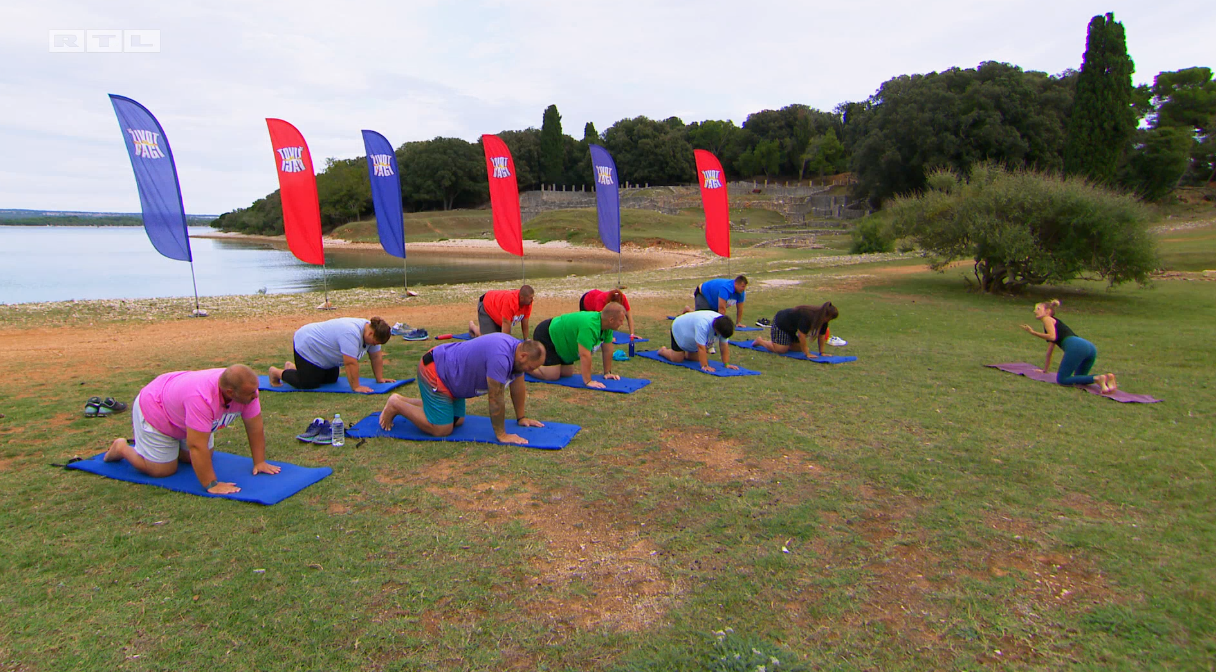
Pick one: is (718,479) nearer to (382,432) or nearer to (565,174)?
(382,432)

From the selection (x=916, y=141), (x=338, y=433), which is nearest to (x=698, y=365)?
(x=338, y=433)

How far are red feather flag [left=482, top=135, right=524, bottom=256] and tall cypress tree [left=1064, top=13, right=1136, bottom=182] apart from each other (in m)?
40.4

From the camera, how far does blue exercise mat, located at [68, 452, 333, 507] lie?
512cm

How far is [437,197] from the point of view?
299 ft

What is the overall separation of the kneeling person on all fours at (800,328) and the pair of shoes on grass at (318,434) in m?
7.82

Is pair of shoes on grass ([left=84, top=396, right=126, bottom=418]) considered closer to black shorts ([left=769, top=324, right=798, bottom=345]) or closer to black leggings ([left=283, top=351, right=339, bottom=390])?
black leggings ([left=283, top=351, right=339, bottom=390])

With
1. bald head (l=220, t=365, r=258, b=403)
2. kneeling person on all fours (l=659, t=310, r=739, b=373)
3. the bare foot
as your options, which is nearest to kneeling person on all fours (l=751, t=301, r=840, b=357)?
kneeling person on all fours (l=659, t=310, r=739, b=373)

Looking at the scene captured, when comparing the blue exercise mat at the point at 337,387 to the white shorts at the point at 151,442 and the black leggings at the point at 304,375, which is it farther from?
the white shorts at the point at 151,442

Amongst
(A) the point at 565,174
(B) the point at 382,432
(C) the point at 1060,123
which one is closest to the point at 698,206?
(A) the point at 565,174

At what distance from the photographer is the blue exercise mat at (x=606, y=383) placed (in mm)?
8624

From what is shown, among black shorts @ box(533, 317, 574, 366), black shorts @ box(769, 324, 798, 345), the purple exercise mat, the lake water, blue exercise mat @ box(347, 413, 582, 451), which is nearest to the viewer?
blue exercise mat @ box(347, 413, 582, 451)

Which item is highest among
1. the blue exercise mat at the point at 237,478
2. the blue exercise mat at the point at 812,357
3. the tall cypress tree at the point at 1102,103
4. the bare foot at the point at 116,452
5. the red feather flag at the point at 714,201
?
the tall cypress tree at the point at 1102,103

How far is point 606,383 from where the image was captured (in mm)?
8906

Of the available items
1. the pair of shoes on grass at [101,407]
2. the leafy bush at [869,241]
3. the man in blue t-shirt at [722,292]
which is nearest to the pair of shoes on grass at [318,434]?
the pair of shoes on grass at [101,407]
